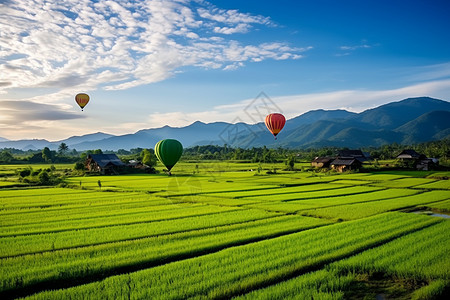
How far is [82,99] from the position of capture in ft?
128

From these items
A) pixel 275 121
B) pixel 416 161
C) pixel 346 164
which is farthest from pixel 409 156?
pixel 275 121

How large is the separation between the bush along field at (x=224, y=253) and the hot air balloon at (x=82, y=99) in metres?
21.8

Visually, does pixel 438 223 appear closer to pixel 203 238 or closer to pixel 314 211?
pixel 314 211

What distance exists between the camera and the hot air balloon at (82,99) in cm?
3888

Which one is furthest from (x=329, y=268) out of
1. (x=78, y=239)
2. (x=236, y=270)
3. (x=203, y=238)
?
(x=78, y=239)

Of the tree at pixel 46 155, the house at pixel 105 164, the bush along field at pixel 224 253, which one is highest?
the tree at pixel 46 155

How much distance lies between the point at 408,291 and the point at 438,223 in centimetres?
900

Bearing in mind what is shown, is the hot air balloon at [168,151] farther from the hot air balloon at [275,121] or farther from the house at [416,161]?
the house at [416,161]

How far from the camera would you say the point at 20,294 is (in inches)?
323

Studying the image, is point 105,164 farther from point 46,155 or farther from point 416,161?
point 416,161

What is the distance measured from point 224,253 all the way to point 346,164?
46708mm

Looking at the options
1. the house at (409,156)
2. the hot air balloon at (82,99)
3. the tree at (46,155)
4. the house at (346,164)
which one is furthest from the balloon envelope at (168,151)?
the tree at (46,155)

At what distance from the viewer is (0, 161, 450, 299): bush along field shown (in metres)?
8.23

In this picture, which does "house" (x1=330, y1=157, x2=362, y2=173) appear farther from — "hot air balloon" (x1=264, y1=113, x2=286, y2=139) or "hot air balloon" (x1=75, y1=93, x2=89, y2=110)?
"hot air balloon" (x1=75, y1=93, x2=89, y2=110)
